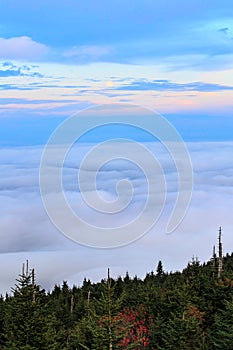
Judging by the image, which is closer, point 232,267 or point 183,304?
point 183,304

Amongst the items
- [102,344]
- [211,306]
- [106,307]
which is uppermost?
[211,306]

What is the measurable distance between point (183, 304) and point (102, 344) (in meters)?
19.3

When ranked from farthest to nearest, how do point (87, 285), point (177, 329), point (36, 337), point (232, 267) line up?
point (87, 285)
point (232, 267)
point (177, 329)
point (36, 337)

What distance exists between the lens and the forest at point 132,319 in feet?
83.1

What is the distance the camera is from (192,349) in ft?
129

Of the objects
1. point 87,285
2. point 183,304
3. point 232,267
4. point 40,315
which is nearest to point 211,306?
point 183,304

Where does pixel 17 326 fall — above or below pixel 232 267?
below

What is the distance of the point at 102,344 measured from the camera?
2341 cm

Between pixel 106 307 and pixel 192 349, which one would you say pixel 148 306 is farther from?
pixel 106 307

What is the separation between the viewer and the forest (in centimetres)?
2534

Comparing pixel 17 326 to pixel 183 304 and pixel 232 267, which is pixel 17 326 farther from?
pixel 232 267

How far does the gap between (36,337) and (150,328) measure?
27.8 m

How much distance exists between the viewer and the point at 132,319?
2244 inches

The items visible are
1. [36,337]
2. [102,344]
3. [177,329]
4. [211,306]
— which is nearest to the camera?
[102,344]
